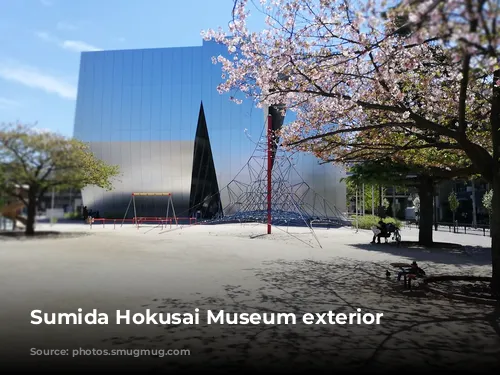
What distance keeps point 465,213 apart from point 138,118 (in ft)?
173

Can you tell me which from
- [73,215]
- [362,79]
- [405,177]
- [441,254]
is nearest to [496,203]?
[362,79]

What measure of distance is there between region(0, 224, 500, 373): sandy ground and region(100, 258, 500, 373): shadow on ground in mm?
24

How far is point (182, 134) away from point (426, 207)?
33.2 meters

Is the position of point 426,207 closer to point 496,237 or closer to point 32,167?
point 496,237

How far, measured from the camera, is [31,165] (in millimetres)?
5781

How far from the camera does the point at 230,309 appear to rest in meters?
7.73

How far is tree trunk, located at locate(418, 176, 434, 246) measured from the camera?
21.6 metres

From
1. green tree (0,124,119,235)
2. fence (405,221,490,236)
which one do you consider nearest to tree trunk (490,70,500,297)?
green tree (0,124,119,235)

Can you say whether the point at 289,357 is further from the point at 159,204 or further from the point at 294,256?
the point at 159,204

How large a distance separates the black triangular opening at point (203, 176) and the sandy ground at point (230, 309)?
118 ft

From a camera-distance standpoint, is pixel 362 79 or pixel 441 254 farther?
pixel 441 254

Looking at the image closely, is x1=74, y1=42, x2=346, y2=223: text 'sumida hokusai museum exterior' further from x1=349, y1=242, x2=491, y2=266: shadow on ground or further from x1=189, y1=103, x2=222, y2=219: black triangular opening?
x1=349, y1=242, x2=491, y2=266: shadow on ground

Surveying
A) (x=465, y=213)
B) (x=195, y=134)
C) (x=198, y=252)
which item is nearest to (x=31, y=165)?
(x=198, y=252)

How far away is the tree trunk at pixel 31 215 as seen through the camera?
575cm
